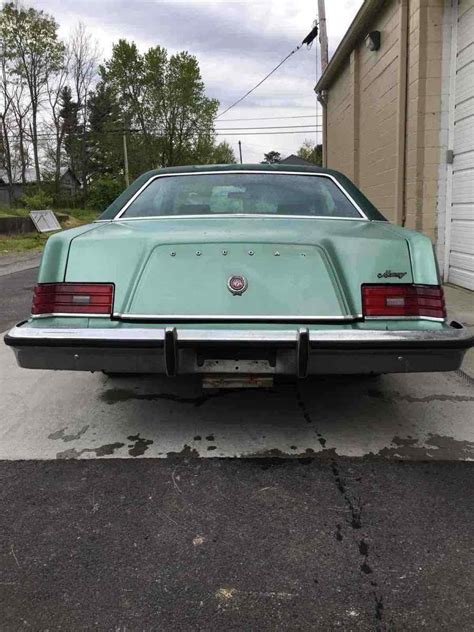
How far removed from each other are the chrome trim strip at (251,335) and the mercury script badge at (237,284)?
0.66 ft

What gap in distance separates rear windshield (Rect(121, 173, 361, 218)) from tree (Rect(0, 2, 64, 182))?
3891 cm

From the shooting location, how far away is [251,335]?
255 centimetres

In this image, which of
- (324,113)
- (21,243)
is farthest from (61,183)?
(324,113)

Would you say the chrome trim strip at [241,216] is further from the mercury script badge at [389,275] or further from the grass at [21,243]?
the grass at [21,243]

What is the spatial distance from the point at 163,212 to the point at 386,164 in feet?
22.8

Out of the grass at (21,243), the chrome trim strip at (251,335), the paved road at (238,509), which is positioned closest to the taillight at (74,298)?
the chrome trim strip at (251,335)

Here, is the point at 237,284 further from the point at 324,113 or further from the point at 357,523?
the point at 324,113

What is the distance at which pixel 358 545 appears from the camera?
214 cm

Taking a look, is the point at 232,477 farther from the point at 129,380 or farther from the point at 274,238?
the point at 129,380

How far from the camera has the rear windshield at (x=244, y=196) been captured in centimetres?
366

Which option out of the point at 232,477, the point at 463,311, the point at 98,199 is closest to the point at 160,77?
the point at 98,199

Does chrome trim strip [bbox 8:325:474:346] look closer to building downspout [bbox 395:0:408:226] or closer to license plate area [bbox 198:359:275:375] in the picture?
license plate area [bbox 198:359:275:375]

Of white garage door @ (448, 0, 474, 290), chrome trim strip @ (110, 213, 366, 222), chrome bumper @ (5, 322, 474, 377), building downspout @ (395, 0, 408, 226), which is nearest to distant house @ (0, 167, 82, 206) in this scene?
building downspout @ (395, 0, 408, 226)

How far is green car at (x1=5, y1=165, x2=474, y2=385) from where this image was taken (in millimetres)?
2588
